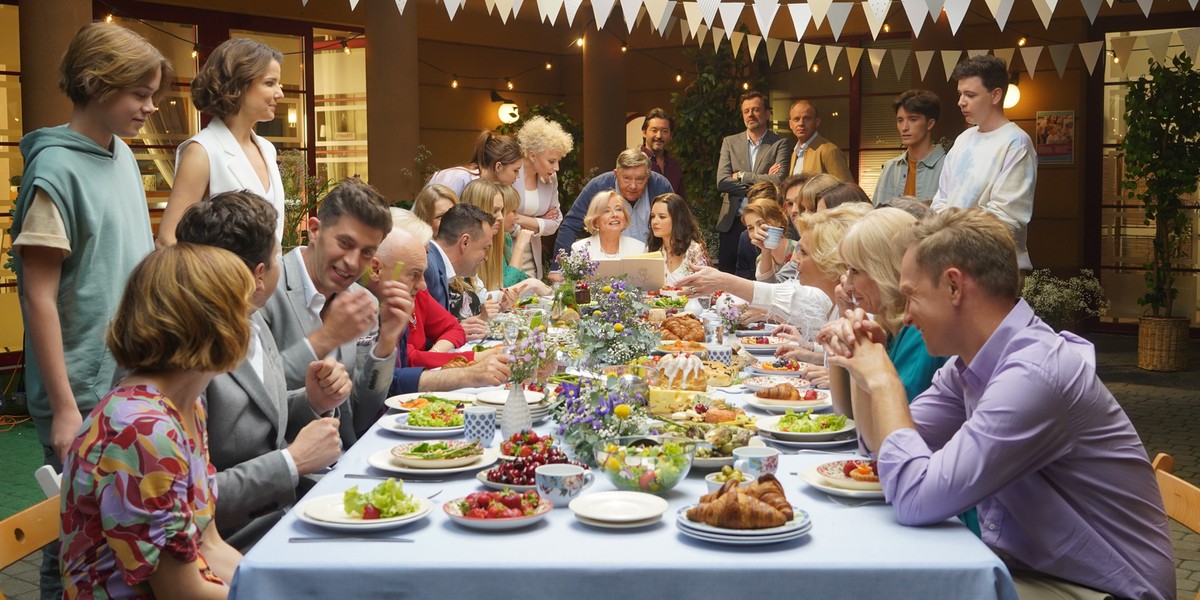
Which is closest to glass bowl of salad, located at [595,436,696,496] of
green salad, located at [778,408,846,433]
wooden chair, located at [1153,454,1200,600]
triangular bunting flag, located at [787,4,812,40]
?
green salad, located at [778,408,846,433]

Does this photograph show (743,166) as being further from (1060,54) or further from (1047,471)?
(1047,471)

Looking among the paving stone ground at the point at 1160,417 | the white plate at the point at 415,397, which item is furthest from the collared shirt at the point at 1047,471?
the paving stone ground at the point at 1160,417

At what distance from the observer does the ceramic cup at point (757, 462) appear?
2291mm

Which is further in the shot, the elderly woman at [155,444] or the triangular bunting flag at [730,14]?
the triangular bunting flag at [730,14]

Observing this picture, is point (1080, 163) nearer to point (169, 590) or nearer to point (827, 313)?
point (827, 313)

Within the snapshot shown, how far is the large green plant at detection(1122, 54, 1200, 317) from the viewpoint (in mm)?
8836

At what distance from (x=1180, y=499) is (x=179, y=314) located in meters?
1.91

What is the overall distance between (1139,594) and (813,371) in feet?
5.04

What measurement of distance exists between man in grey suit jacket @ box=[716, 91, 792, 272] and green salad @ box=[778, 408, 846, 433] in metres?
5.56

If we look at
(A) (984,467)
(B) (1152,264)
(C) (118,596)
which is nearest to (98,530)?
(C) (118,596)

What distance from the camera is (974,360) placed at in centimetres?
221

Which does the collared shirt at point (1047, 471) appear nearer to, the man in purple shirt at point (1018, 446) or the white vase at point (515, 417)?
the man in purple shirt at point (1018, 446)

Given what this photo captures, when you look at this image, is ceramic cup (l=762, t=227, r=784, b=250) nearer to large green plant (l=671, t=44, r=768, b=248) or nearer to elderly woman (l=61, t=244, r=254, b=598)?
elderly woman (l=61, t=244, r=254, b=598)

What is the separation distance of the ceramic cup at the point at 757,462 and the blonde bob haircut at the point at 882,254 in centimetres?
65
